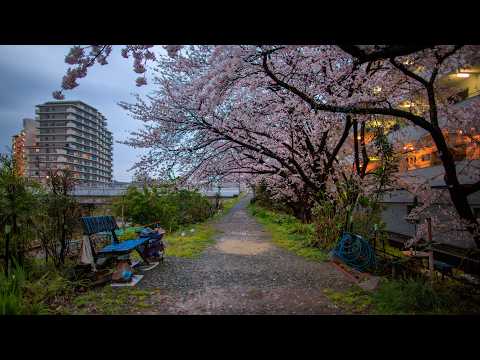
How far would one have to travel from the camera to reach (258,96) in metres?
9.16

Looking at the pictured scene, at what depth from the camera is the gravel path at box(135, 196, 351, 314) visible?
407 cm

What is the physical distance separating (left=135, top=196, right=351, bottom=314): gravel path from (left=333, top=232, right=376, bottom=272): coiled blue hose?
44 centimetres

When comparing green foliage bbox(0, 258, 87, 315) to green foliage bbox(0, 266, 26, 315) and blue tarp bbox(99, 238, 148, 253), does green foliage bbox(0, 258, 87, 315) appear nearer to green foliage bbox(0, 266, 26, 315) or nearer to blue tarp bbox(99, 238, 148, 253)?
green foliage bbox(0, 266, 26, 315)

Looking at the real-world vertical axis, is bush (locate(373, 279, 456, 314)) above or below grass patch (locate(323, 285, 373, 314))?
above

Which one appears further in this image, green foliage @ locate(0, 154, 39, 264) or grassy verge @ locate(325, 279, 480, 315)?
green foliage @ locate(0, 154, 39, 264)

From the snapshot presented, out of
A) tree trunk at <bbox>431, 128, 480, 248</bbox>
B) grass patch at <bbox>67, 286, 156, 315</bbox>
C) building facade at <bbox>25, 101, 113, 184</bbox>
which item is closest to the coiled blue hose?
tree trunk at <bbox>431, 128, 480, 248</bbox>

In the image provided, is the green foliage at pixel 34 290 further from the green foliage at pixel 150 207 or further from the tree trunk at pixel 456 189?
the tree trunk at pixel 456 189

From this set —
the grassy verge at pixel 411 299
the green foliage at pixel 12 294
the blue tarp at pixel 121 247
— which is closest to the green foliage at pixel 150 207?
the blue tarp at pixel 121 247

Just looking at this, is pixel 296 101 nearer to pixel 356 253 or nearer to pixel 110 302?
pixel 356 253

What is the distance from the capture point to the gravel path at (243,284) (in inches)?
160

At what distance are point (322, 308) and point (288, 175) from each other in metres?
8.20

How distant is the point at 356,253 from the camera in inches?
235
